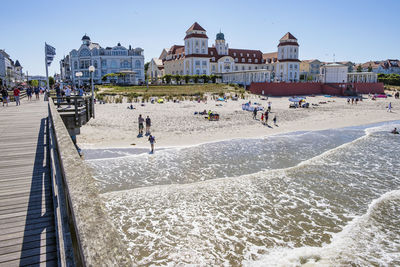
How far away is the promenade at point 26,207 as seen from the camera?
3.20 m

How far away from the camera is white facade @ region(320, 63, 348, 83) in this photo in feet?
243

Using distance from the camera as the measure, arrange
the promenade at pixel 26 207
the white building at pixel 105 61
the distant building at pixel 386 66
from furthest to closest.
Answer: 1. the distant building at pixel 386 66
2. the white building at pixel 105 61
3. the promenade at pixel 26 207

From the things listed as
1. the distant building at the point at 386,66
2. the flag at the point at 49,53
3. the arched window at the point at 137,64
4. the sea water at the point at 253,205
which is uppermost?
the distant building at the point at 386,66

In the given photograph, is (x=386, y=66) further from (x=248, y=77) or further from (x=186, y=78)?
(x=186, y=78)

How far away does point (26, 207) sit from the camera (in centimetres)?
426

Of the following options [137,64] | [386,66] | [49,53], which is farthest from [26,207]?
[386,66]

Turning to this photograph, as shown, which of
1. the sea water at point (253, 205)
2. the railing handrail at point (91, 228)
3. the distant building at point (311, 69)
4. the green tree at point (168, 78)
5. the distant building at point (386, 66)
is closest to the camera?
the railing handrail at point (91, 228)

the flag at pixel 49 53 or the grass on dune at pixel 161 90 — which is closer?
the flag at pixel 49 53

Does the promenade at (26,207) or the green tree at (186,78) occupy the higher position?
the green tree at (186,78)

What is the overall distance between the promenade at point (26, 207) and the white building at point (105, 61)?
73218mm

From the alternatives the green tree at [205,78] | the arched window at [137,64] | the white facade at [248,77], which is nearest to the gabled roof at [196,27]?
the white facade at [248,77]

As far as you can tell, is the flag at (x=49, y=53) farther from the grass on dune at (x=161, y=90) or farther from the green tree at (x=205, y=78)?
the green tree at (x=205, y=78)

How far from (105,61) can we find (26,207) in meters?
80.9

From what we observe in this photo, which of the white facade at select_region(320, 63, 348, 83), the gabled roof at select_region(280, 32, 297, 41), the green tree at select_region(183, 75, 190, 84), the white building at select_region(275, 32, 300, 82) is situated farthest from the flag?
the gabled roof at select_region(280, 32, 297, 41)
